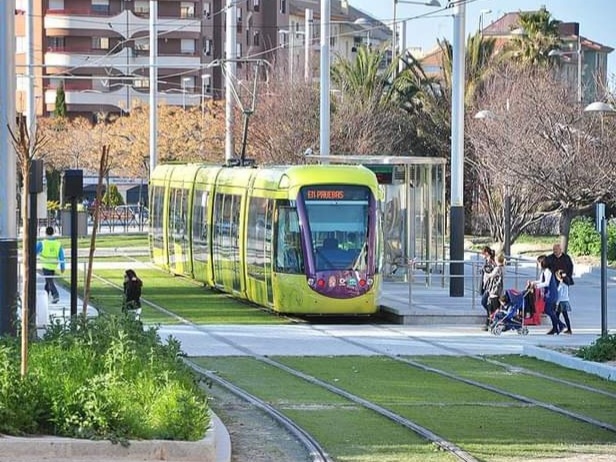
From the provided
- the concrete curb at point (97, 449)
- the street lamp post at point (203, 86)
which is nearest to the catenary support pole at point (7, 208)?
the concrete curb at point (97, 449)

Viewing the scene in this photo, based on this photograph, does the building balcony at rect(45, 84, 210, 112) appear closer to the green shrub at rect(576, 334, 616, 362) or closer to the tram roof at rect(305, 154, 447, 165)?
the tram roof at rect(305, 154, 447, 165)

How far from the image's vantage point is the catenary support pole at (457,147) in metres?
34.8

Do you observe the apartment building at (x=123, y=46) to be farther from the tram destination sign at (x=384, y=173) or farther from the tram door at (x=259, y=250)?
Answer: the tram door at (x=259, y=250)

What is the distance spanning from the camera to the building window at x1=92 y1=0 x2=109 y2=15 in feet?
359

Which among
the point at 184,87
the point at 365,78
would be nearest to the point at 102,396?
the point at 365,78

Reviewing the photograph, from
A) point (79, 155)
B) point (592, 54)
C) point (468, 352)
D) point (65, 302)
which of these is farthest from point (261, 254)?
point (592, 54)

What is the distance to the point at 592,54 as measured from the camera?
110 m

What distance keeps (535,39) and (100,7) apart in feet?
147

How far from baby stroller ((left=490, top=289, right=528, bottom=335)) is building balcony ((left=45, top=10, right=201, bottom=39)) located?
259ft

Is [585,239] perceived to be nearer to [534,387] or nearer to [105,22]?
[534,387]

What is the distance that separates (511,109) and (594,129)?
11.3 feet

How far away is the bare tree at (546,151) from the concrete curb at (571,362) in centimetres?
2097

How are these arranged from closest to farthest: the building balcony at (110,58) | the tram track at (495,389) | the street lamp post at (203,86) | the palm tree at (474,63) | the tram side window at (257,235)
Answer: the tram track at (495,389)
the tram side window at (257,235)
the palm tree at (474,63)
the street lamp post at (203,86)
the building balcony at (110,58)

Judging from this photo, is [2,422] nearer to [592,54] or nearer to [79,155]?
[79,155]
